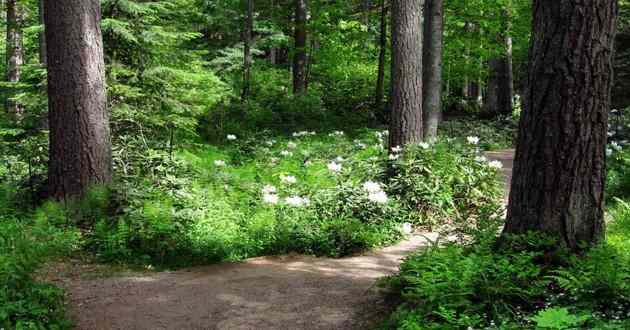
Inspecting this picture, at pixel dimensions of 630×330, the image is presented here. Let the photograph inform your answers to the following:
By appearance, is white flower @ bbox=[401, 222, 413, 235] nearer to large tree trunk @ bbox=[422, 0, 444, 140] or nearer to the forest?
the forest

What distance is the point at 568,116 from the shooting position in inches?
161

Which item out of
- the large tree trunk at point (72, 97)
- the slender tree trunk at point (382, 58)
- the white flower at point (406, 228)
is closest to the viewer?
the white flower at point (406, 228)

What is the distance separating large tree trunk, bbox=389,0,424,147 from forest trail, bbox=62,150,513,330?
10.2ft

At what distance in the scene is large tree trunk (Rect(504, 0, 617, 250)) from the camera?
405 centimetres

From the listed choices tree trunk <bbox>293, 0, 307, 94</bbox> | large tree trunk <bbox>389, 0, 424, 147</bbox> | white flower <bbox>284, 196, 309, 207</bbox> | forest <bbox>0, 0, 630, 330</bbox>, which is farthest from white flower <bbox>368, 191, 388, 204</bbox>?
tree trunk <bbox>293, 0, 307, 94</bbox>

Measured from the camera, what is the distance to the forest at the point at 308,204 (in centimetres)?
405

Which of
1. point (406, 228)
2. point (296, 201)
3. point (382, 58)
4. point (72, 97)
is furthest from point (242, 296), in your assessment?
point (382, 58)

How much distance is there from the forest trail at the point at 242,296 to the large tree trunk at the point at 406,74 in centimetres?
311

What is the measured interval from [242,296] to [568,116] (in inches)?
138

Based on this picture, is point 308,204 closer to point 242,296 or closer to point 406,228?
point 406,228

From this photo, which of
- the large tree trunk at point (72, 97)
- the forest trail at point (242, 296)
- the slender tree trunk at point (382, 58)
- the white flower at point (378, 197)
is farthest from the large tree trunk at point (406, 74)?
the slender tree trunk at point (382, 58)

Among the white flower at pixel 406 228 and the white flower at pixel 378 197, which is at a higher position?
the white flower at pixel 378 197

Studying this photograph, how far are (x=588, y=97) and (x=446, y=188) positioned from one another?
470 centimetres

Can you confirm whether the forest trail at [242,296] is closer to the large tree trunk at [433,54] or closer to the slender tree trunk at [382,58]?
the large tree trunk at [433,54]
